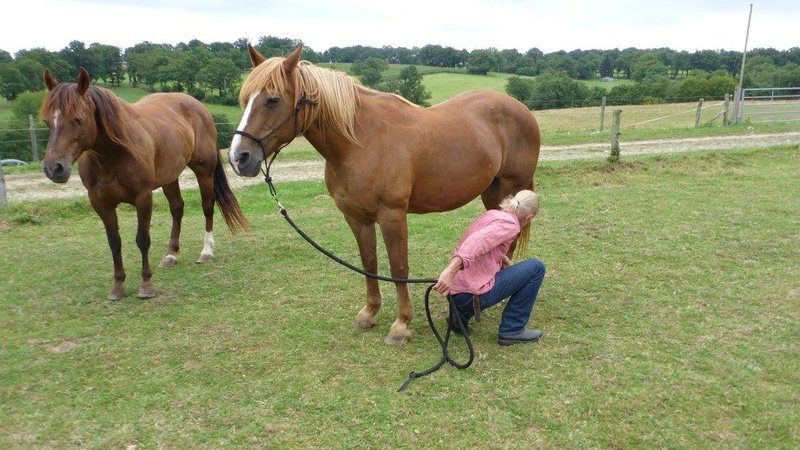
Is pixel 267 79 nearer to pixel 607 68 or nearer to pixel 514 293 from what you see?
pixel 514 293

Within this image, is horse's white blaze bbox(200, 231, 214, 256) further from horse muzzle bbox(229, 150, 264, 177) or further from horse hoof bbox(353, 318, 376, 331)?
horse muzzle bbox(229, 150, 264, 177)

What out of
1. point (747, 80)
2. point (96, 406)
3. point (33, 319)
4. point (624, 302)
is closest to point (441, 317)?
point (624, 302)

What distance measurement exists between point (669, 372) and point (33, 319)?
4.98 meters

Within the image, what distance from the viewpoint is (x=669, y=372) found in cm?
321

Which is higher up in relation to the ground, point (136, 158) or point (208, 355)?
point (136, 158)

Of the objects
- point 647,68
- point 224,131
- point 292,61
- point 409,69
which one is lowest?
point 224,131

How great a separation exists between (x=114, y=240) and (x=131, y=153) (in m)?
0.85

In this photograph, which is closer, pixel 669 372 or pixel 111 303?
pixel 669 372

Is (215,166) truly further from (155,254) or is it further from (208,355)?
(208,355)

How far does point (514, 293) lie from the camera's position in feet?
11.8

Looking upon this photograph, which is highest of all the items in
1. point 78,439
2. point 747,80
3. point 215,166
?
point 747,80

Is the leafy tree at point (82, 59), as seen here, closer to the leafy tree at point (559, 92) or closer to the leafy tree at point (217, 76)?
the leafy tree at point (217, 76)

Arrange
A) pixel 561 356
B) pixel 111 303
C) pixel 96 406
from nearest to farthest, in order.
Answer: pixel 96 406, pixel 561 356, pixel 111 303

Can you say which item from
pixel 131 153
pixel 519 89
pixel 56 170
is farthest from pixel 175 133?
pixel 519 89
